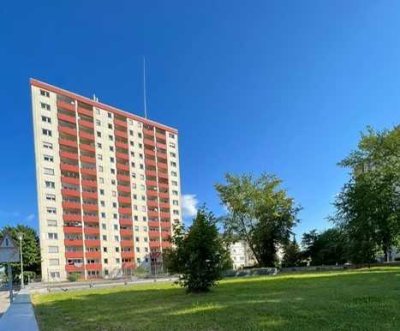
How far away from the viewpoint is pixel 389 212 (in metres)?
46.4

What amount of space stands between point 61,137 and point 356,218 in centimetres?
5986

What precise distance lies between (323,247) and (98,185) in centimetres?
Result: 4940

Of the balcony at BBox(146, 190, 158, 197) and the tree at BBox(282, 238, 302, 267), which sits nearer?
the tree at BBox(282, 238, 302, 267)

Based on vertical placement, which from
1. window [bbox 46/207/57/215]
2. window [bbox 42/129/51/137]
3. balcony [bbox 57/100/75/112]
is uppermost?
balcony [bbox 57/100/75/112]

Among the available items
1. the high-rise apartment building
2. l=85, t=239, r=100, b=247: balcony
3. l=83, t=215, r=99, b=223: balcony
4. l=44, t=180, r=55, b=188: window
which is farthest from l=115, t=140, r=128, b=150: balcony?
l=85, t=239, r=100, b=247: balcony

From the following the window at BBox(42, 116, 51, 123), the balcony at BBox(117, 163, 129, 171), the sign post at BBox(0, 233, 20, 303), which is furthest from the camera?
the balcony at BBox(117, 163, 129, 171)

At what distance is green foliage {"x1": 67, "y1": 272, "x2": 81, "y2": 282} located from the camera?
77000 mm

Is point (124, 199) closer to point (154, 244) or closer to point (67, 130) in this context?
point (154, 244)

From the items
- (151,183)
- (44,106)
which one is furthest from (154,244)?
(44,106)

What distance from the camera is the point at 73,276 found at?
7994 centimetres

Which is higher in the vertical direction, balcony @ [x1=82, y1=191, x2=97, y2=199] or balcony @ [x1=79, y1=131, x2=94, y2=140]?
balcony @ [x1=79, y1=131, x2=94, y2=140]

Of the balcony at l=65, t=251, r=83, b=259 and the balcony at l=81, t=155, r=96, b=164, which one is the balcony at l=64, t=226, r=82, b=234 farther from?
the balcony at l=81, t=155, r=96, b=164

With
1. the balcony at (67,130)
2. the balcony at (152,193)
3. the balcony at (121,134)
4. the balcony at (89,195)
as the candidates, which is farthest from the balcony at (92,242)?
the balcony at (121,134)

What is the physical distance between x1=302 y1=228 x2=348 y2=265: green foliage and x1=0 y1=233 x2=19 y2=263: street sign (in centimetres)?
4262
